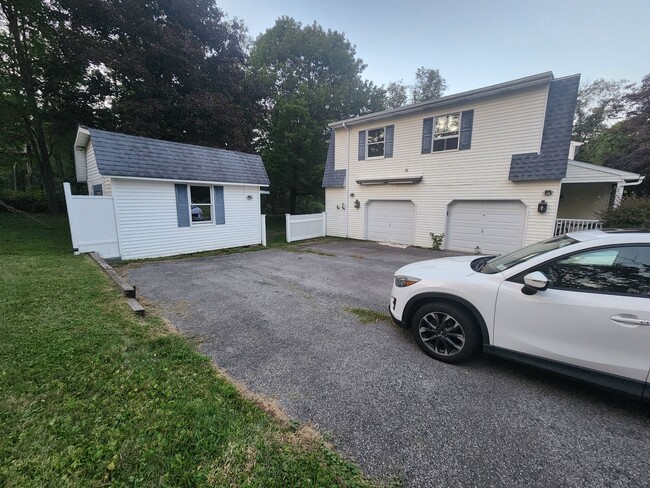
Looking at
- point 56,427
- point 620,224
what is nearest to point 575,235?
point 56,427

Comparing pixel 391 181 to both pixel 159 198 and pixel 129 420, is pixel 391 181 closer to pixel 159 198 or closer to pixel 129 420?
pixel 159 198

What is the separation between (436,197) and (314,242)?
561cm

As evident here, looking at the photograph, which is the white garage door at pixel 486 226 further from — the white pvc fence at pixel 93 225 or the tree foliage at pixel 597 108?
the tree foliage at pixel 597 108

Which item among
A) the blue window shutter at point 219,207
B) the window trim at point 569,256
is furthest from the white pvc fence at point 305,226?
the window trim at point 569,256

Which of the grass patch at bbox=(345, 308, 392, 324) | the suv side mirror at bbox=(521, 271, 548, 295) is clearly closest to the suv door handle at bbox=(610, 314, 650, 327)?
the suv side mirror at bbox=(521, 271, 548, 295)

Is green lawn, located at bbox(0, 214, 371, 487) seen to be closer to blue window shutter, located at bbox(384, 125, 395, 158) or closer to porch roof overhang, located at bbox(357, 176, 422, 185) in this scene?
porch roof overhang, located at bbox(357, 176, 422, 185)

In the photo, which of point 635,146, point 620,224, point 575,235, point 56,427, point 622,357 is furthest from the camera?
point 635,146

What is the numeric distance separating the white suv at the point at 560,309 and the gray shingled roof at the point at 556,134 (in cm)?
726

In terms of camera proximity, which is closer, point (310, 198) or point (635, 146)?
point (635, 146)

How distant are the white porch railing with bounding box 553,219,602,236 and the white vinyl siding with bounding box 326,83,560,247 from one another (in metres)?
0.78

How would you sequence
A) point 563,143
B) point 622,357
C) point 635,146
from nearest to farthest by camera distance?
1. point 622,357
2. point 563,143
3. point 635,146

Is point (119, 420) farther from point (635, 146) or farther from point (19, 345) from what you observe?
point (635, 146)

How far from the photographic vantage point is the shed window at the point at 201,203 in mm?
9631

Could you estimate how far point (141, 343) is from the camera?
3111 mm
